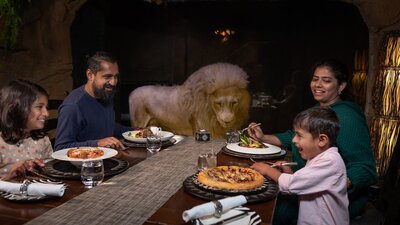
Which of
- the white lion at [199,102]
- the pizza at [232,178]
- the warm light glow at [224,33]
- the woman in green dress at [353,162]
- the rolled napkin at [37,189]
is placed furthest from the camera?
the white lion at [199,102]

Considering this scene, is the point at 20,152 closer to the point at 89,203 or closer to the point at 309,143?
the point at 89,203

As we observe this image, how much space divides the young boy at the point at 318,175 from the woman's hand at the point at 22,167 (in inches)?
42.3

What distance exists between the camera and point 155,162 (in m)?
2.05

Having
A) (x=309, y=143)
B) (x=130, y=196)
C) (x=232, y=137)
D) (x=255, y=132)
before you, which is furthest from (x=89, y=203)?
(x=255, y=132)

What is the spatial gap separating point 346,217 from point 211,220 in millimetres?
904

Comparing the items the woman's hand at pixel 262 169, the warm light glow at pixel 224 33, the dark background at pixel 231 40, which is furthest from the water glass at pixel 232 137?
the warm light glow at pixel 224 33

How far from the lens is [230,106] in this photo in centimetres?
435

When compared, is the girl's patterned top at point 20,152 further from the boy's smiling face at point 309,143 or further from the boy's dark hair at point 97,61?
the boy's smiling face at point 309,143

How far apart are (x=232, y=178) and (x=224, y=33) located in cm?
285

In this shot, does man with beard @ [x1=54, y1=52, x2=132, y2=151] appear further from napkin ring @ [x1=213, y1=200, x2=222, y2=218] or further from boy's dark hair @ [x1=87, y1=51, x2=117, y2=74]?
napkin ring @ [x1=213, y1=200, x2=222, y2=218]

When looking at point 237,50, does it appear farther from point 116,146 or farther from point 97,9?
point 116,146

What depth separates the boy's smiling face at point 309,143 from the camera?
1.76m

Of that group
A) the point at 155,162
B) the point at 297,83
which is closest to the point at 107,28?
the point at 297,83

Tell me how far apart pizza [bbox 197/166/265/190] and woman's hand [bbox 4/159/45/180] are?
0.80 meters
